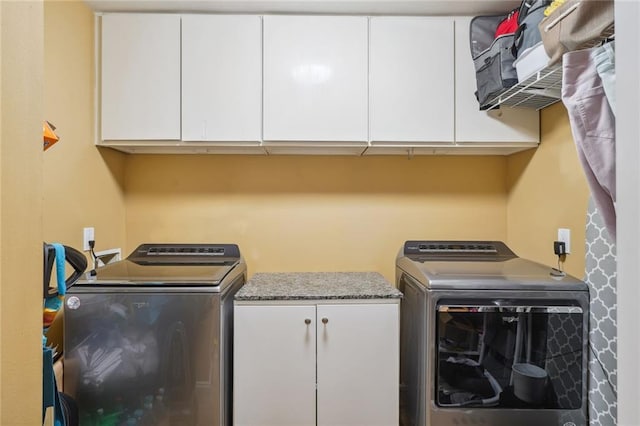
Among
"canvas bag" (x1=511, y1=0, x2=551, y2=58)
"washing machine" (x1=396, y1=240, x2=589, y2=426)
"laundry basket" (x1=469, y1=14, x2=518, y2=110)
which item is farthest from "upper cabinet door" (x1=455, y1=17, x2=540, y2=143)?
"washing machine" (x1=396, y1=240, x2=589, y2=426)

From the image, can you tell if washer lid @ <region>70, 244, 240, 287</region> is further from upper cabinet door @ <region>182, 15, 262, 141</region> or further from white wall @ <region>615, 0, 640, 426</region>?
white wall @ <region>615, 0, 640, 426</region>

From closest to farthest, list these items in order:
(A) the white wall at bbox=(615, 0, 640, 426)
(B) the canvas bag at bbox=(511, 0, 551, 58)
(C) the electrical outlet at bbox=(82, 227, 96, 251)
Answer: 1. (A) the white wall at bbox=(615, 0, 640, 426)
2. (B) the canvas bag at bbox=(511, 0, 551, 58)
3. (C) the electrical outlet at bbox=(82, 227, 96, 251)

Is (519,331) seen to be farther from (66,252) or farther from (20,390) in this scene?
(66,252)

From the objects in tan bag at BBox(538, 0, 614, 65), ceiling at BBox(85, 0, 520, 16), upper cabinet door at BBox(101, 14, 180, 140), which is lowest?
tan bag at BBox(538, 0, 614, 65)

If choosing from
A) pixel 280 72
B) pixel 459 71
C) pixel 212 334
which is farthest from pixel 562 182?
pixel 212 334

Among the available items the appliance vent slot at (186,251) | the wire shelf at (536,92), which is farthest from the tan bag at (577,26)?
the appliance vent slot at (186,251)

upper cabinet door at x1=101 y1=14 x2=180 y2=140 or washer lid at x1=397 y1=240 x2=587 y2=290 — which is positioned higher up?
upper cabinet door at x1=101 y1=14 x2=180 y2=140

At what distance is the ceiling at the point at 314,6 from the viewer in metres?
1.69

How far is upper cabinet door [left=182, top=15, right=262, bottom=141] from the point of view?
1.72m

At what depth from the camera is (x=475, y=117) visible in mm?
1784

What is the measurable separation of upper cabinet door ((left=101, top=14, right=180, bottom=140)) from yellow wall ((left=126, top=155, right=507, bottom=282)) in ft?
1.32

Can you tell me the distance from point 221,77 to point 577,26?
5.02 feet

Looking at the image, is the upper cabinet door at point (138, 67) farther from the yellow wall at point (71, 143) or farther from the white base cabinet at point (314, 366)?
the white base cabinet at point (314, 366)

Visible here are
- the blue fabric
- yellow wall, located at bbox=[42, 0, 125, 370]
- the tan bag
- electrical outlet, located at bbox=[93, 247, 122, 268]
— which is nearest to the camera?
the tan bag
